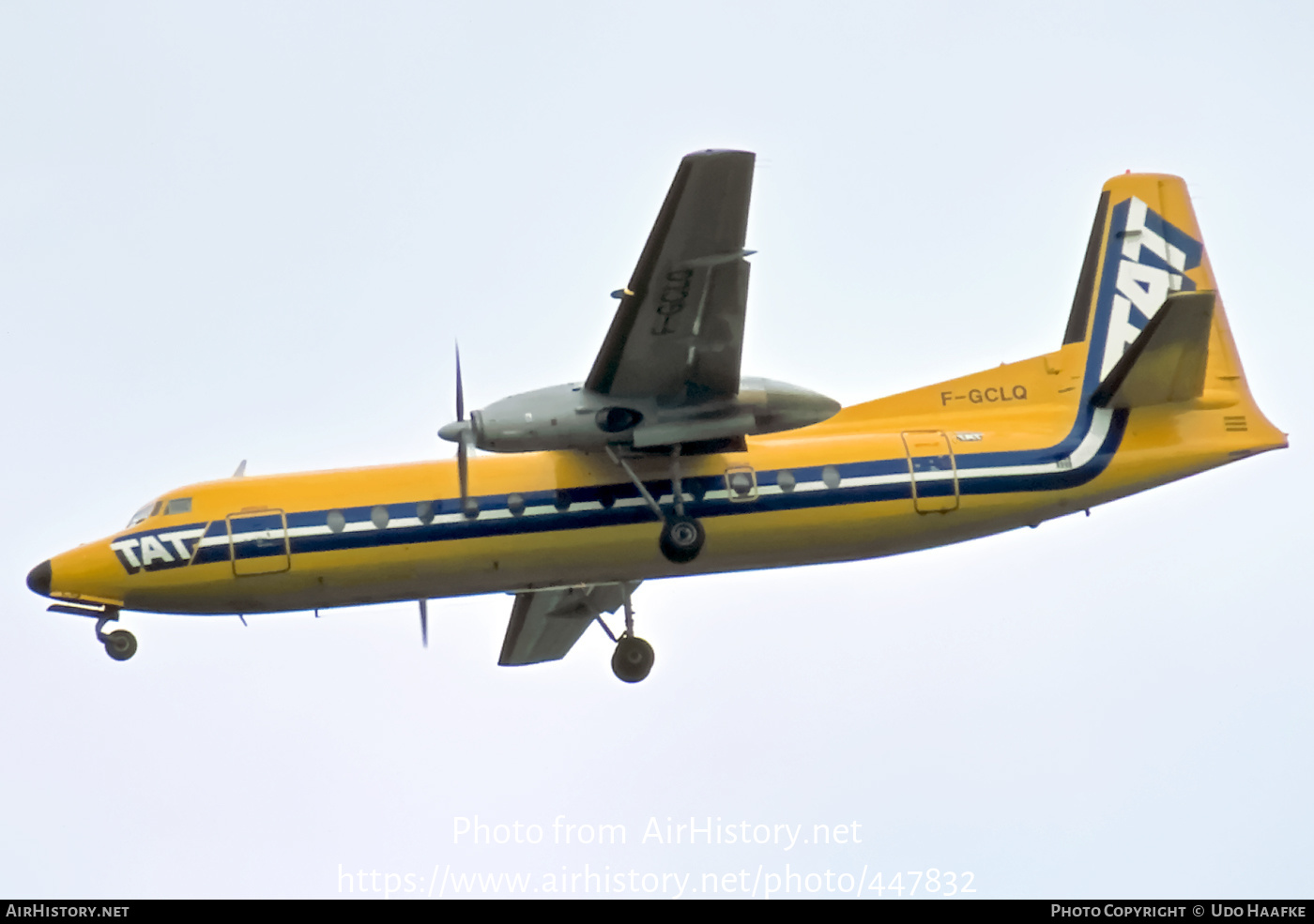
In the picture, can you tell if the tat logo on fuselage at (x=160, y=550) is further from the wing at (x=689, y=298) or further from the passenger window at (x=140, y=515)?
the wing at (x=689, y=298)

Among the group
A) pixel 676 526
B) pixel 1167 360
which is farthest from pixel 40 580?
pixel 1167 360

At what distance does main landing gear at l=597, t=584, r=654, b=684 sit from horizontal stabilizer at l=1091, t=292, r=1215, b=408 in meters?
7.02

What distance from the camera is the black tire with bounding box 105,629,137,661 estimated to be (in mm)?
21250

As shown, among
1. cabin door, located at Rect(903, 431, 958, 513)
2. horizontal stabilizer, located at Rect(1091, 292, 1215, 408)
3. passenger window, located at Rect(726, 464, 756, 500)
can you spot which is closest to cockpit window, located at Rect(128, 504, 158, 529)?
passenger window, located at Rect(726, 464, 756, 500)

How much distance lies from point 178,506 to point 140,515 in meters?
0.69

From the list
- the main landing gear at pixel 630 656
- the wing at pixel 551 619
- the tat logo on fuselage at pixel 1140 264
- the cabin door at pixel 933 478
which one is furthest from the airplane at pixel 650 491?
the wing at pixel 551 619

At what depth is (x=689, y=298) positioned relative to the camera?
19.0 m

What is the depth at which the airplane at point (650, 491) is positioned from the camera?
20.2 m

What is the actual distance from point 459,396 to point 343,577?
275cm

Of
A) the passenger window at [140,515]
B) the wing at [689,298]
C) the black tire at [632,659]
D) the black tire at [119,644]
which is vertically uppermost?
the wing at [689,298]

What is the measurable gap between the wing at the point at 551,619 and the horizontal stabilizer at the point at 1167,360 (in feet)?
25.4

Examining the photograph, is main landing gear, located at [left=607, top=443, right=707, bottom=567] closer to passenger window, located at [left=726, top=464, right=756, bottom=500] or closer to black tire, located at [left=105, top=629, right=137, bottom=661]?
passenger window, located at [left=726, top=464, right=756, bottom=500]

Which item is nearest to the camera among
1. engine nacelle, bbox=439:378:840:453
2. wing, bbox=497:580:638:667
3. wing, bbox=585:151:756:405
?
wing, bbox=585:151:756:405
